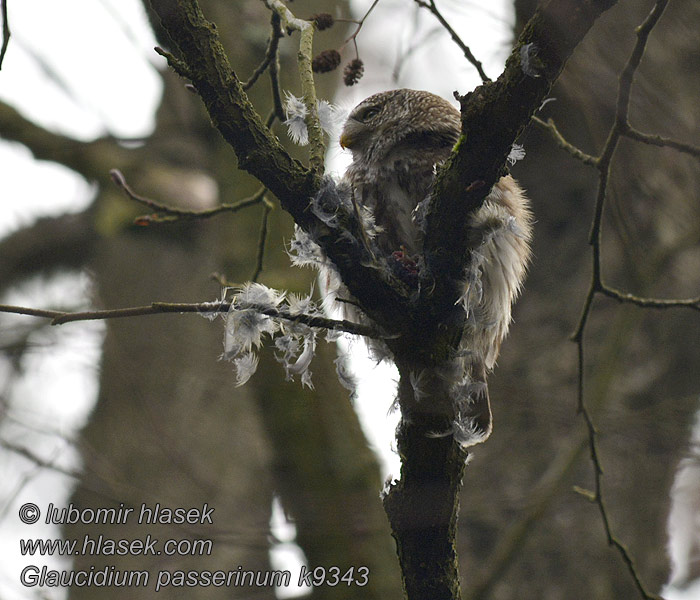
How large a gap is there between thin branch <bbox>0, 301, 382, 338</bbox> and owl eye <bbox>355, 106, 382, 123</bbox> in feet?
Result: 5.12

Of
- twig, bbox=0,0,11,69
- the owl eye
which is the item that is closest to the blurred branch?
the owl eye

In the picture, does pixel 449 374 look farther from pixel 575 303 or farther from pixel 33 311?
pixel 575 303

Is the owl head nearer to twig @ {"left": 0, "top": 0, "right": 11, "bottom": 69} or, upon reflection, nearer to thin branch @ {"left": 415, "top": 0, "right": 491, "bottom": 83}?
thin branch @ {"left": 415, "top": 0, "right": 491, "bottom": 83}

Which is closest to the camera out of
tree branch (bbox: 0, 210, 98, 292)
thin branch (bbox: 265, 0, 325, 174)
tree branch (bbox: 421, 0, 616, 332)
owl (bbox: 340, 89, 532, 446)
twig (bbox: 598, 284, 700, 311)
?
tree branch (bbox: 421, 0, 616, 332)

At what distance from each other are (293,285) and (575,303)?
66.2 inches

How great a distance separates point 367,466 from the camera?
3.50 m

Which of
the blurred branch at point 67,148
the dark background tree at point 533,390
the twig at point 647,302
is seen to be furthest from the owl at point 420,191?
the blurred branch at point 67,148

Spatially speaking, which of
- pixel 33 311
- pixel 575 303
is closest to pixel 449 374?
pixel 33 311

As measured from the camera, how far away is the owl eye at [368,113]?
318cm

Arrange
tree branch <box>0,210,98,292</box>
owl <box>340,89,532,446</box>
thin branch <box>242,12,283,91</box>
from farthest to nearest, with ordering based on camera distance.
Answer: tree branch <box>0,210,98,292</box> < owl <box>340,89,532,446</box> < thin branch <box>242,12,283,91</box>

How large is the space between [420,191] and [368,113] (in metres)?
0.74

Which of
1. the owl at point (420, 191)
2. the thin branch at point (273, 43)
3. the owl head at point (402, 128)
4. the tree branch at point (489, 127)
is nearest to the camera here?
the tree branch at point (489, 127)

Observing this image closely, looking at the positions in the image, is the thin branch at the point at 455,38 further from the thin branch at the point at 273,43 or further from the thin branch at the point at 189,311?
the thin branch at the point at 189,311

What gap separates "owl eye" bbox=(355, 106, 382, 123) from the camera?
10.4ft
